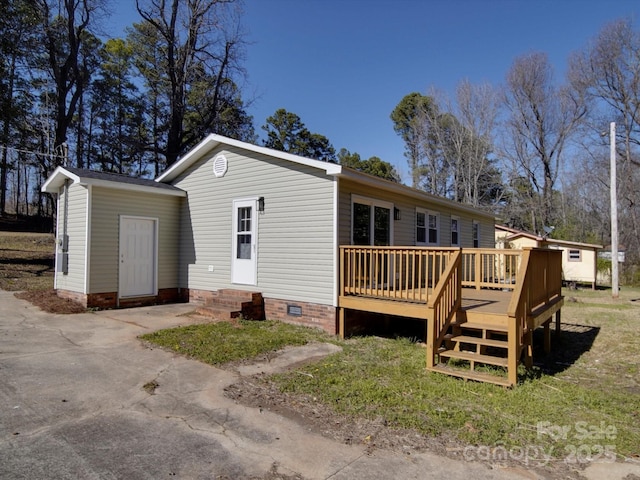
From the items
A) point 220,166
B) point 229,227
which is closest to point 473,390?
point 229,227

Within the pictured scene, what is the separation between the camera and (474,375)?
4.86m

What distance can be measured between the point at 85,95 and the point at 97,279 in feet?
76.3

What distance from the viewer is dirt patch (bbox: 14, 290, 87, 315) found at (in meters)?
8.71

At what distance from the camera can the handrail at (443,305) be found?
523cm

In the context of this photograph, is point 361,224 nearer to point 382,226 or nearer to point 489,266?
point 382,226

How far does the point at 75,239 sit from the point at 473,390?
9373 mm

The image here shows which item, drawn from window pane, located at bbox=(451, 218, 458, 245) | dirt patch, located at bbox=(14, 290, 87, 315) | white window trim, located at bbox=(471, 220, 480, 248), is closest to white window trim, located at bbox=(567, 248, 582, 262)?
white window trim, located at bbox=(471, 220, 480, 248)

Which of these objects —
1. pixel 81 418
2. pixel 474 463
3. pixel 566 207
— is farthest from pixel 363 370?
pixel 566 207

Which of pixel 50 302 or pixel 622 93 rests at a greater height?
pixel 622 93

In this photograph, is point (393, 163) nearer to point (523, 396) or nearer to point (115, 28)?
point (115, 28)

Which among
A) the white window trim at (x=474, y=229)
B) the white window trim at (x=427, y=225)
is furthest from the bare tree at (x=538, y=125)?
the white window trim at (x=427, y=225)

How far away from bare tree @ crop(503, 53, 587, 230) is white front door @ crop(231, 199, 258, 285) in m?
23.9

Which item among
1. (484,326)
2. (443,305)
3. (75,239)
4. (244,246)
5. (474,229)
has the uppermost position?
(474,229)

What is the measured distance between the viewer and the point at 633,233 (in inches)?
930
